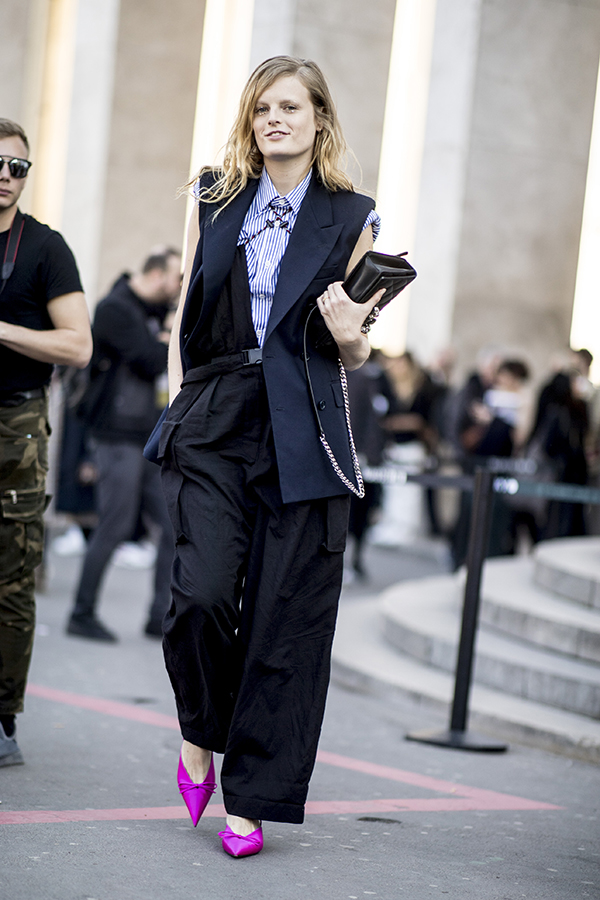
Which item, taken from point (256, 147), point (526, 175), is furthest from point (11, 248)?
point (526, 175)

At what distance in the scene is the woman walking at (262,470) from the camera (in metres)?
3.33

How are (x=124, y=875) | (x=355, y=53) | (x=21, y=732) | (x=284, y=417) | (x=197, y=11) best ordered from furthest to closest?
(x=197, y=11) < (x=355, y=53) < (x=21, y=732) < (x=284, y=417) < (x=124, y=875)

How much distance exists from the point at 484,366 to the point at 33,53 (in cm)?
813

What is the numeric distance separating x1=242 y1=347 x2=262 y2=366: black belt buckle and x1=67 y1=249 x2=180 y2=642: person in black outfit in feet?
12.0

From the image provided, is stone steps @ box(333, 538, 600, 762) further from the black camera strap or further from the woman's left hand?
the black camera strap

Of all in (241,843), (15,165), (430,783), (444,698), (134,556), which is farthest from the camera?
(134,556)

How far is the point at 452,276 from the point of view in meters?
13.8

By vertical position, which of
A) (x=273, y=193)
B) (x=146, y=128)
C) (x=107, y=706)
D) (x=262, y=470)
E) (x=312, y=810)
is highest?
(x=146, y=128)

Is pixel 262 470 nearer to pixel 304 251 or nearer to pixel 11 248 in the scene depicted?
pixel 304 251

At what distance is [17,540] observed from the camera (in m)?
4.11

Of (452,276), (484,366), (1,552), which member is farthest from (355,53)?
(1,552)

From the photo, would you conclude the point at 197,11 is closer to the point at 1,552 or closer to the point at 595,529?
the point at 595,529

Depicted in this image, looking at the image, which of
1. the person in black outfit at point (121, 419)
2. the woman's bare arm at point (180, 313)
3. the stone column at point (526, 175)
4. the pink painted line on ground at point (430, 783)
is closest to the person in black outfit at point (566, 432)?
the stone column at point (526, 175)

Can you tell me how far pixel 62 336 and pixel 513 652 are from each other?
3021 millimetres
